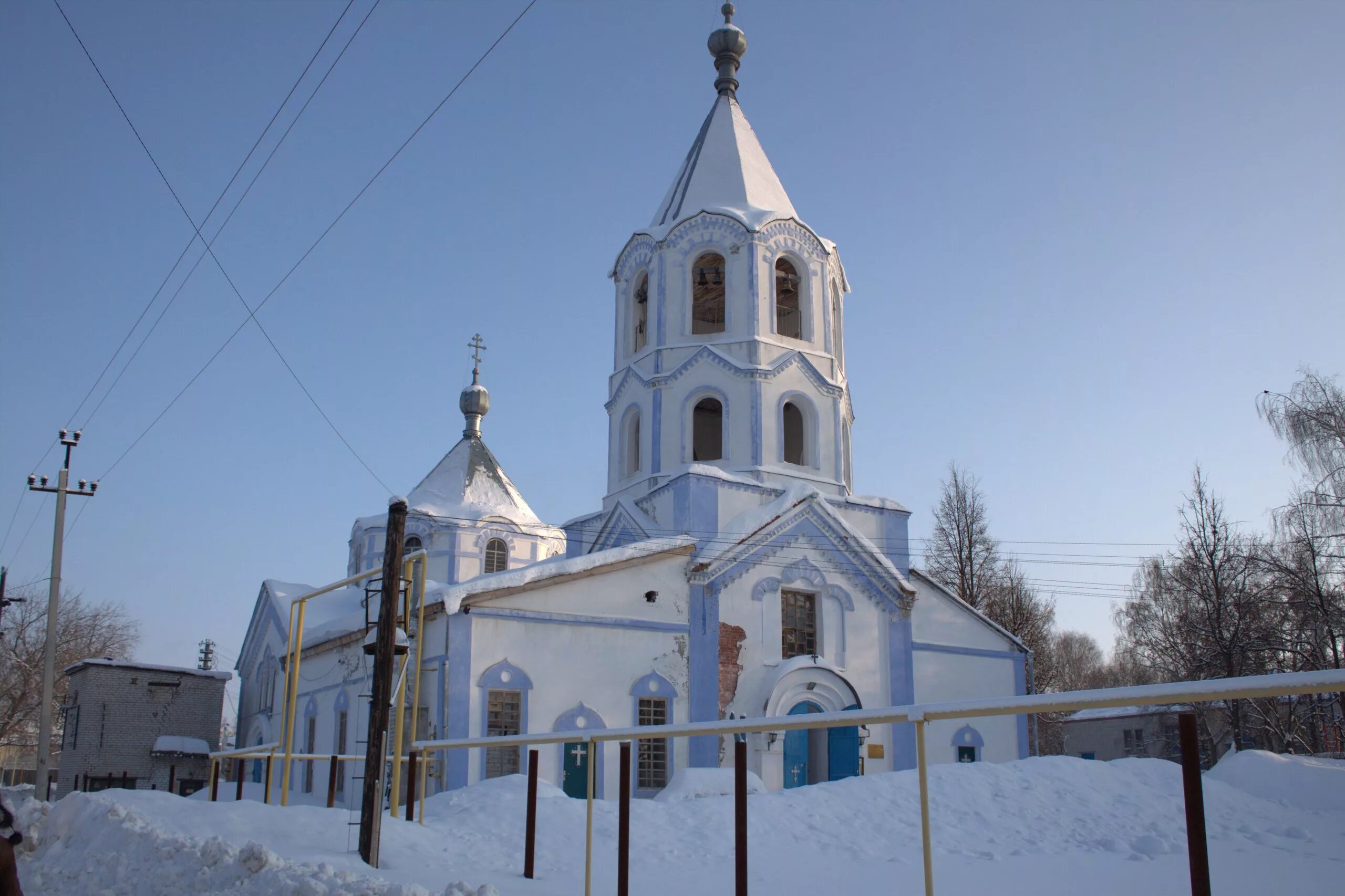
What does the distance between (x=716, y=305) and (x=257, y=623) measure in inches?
593

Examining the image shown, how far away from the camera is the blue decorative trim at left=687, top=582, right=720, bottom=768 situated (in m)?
19.0

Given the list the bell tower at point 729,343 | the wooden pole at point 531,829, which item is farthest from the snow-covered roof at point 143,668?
the wooden pole at point 531,829

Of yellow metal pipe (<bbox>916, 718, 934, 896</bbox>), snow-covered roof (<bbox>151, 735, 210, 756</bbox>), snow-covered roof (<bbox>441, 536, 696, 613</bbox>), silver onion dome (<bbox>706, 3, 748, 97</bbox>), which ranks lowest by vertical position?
snow-covered roof (<bbox>151, 735, 210, 756</bbox>)

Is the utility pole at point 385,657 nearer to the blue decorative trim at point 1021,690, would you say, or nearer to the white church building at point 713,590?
the white church building at point 713,590

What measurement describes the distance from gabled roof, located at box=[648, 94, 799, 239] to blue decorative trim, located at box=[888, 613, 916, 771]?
8.97 m

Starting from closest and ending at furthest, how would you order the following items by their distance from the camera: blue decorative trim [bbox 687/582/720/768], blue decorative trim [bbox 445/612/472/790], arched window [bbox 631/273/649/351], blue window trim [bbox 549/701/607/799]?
blue decorative trim [bbox 445/612/472/790]
blue window trim [bbox 549/701/607/799]
blue decorative trim [bbox 687/582/720/768]
arched window [bbox 631/273/649/351]

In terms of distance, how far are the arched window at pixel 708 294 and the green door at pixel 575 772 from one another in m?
10.0

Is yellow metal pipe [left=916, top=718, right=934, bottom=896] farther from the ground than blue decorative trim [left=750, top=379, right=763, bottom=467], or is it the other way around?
blue decorative trim [left=750, top=379, right=763, bottom=467]

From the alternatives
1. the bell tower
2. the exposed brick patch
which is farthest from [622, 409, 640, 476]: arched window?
the exposed brick patch

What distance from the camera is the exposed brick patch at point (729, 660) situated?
64.9ft

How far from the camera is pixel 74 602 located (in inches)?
1802

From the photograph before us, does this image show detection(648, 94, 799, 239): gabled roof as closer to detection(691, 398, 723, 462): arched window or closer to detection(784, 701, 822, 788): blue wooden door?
detection(691, 398, 723, 462): arched window

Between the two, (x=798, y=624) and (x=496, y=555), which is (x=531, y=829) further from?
(x=496, y=555)

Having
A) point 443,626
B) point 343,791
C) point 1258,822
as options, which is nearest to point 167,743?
point 343,791
